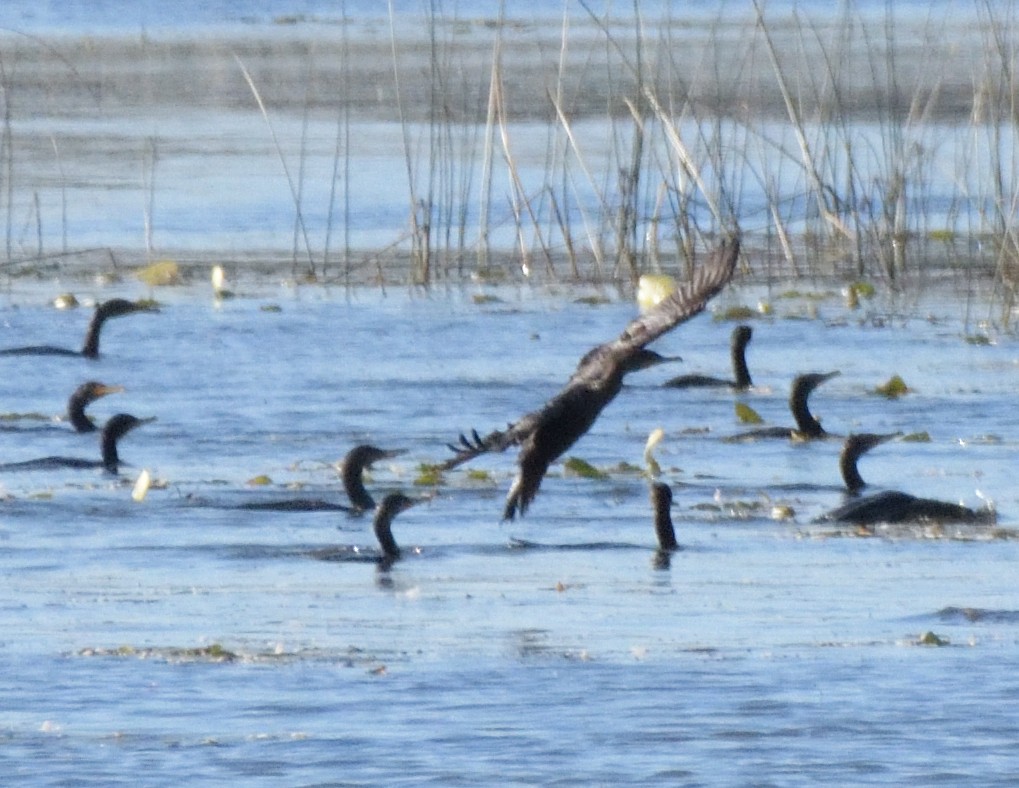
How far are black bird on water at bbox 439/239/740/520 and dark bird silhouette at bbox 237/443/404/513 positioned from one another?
1.42 m

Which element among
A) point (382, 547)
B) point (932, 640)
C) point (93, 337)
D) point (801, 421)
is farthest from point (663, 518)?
point (93, 337)

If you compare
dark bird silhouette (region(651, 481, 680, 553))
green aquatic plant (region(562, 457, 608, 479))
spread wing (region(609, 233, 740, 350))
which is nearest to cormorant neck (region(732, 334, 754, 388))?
green aquatic plant (region(562, 457, 608, 479))

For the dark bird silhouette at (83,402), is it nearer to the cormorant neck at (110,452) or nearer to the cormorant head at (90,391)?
the cormorant head at (90,391)

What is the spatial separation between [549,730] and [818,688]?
850 mm

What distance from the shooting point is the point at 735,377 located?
1371 centimetres

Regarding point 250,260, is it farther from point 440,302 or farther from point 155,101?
point 155,101

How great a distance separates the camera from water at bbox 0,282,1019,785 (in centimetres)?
659

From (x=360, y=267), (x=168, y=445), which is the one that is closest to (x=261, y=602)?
(x=168, y=445)

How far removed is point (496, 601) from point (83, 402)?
467 cm

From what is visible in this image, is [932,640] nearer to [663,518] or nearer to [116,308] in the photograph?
[663,518]

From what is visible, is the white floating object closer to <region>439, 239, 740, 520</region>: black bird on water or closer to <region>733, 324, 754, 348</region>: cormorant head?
<region>439, 239, 740, 520</region>: black bird on water

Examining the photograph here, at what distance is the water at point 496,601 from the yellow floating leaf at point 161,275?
3.43 meters

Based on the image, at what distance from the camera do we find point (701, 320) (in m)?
16.8

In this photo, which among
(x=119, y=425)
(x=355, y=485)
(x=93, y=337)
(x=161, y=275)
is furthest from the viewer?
(x=161, y=275)
